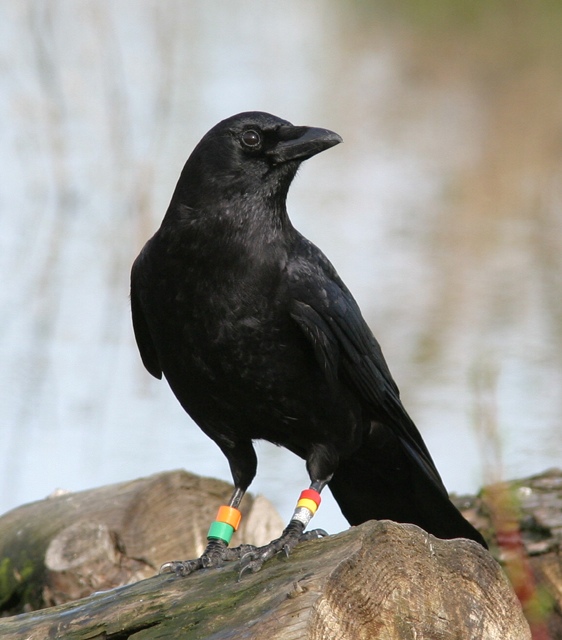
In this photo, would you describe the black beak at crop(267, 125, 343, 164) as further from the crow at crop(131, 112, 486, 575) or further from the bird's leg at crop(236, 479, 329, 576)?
the bird's leg at crop(236, 479, 329, 576)

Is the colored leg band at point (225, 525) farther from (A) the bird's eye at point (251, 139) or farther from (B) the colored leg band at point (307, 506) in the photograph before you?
(A) the bird's eye at point (251, 139)

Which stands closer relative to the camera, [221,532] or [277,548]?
[277,548]

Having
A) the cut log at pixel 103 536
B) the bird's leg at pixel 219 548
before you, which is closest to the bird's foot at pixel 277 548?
the bird's leg at pixel 219 548

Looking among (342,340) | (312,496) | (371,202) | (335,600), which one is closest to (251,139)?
(342,340)

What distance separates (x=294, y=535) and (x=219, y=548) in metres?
0.38

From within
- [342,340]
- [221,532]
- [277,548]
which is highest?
[342,340]

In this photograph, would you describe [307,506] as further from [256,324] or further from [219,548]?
[256,324]

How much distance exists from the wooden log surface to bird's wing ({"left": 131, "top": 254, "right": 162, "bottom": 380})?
1.22m

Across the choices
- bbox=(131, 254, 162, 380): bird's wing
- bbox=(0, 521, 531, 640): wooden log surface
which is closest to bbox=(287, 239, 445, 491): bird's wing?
bbox=(131, 254, 162, 380): bird's wing

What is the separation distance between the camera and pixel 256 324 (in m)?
4.10

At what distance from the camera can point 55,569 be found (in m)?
4.64

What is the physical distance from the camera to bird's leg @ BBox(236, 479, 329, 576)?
3.47 meters

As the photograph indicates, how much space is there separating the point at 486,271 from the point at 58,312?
147 inches

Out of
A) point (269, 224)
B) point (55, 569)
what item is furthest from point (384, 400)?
point (55, 569)
